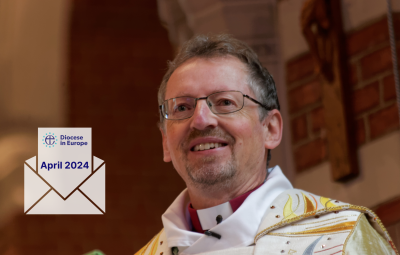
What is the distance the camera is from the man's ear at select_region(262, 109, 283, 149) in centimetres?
211

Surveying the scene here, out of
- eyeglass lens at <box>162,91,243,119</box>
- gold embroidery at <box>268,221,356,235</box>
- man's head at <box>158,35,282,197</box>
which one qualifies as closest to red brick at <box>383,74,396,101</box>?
man's head at <box>158,35,282,197</box>

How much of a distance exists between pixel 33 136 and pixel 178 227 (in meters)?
1.41

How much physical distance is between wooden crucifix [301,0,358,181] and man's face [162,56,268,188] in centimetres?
54

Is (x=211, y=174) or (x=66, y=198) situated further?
(x=66, y=198)

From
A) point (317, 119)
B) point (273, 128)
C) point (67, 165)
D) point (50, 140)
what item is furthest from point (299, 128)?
point (50, 140)

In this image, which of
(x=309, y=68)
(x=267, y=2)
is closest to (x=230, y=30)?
(x=267, y=2)

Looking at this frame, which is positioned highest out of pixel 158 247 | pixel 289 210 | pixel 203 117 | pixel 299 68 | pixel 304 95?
pixel 299 68

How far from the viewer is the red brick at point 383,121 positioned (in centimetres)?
233

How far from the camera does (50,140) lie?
2988mm

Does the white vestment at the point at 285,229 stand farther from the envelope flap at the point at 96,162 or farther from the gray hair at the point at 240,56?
the envelope flap at the point at 96,162

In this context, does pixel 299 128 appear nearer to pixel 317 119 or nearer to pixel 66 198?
pixel 317 119

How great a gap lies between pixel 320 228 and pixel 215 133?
1.67 ft

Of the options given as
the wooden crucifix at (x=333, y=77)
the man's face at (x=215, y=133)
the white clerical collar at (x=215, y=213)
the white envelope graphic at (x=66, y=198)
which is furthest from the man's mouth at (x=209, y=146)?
the white envelope graphic at (x=66, y=198)

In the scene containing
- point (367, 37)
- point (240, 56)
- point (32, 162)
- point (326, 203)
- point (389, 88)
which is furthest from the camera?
point (32, 162)
